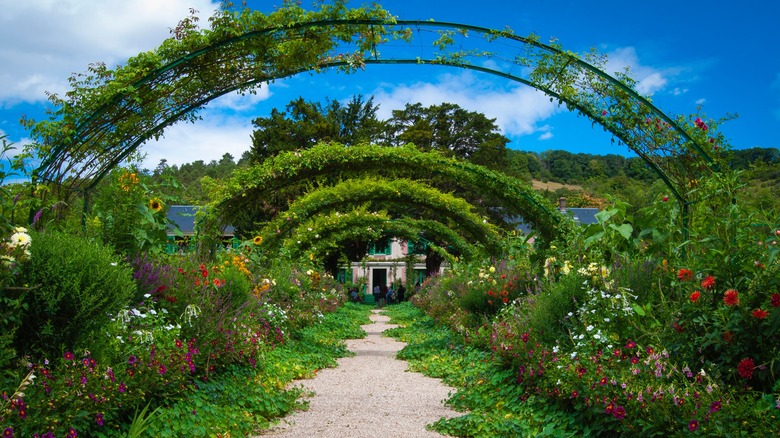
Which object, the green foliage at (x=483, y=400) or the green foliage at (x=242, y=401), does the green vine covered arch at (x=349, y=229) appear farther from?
the green foliage at (x=242, y=401)

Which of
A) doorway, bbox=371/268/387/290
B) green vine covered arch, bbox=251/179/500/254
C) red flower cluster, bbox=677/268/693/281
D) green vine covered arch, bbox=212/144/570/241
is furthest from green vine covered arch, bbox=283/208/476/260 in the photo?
doorway, bbox=371/268/387/290

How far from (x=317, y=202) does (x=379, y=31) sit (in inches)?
221

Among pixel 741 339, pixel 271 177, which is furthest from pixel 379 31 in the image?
pixel 741 339

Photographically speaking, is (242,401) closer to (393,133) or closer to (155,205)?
(155,205)

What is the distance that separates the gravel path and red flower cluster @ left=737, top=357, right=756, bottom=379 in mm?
2049

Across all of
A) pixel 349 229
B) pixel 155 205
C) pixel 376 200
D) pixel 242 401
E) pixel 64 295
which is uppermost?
pixel 376 200

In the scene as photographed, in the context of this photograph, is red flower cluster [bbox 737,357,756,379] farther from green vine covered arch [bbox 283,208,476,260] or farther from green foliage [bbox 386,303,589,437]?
green vine covered arch [bbox 283,208,476,260]

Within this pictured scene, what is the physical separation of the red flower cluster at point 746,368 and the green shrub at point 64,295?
10.9 ft

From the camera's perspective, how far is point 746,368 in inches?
118

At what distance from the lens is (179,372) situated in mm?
3957

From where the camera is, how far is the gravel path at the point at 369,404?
4352 millimetres

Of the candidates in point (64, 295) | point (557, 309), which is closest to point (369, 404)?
point (557, 309)

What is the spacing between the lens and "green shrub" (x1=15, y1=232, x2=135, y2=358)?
318 cm

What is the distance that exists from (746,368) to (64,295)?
353cm
